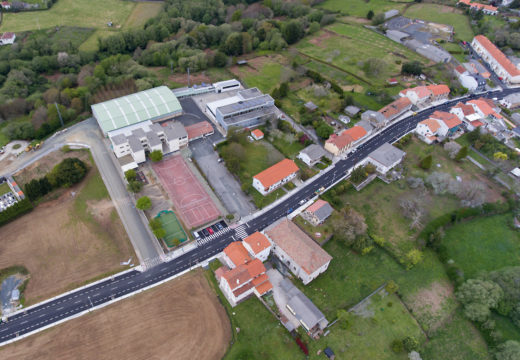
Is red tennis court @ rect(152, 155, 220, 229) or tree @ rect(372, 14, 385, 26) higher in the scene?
tree @ rect(372, 14, 385, 26)

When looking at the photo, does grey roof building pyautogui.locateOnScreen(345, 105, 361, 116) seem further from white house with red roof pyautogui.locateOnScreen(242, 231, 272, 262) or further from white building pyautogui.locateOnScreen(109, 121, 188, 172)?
white house with red roof pyautogui.locateOnScreen(242, 231, 272, 262)

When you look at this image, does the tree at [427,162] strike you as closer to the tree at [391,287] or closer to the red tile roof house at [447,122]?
the red tile roof house at [447,122]

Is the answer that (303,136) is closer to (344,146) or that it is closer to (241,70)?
(344,146)

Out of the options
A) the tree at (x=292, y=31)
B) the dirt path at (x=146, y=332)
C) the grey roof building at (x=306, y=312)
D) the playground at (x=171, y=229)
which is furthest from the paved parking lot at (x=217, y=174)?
the tree at (x=292, y=31)

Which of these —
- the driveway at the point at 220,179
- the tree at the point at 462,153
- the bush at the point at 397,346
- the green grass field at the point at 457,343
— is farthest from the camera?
the tree at the point at 462,153

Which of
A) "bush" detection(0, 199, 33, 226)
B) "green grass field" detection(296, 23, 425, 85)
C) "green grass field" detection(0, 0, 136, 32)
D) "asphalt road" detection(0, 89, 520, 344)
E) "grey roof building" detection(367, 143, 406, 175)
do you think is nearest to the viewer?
"asphalt road" detection(0, 89, 520, 344)

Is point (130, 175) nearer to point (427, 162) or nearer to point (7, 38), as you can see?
point (427, 162)

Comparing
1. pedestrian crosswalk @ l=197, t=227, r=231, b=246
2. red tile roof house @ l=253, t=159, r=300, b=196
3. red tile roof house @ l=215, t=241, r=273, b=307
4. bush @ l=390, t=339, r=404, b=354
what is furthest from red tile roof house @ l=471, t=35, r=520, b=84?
red tile roof house @ l=215, t=241, r=273, b=307
